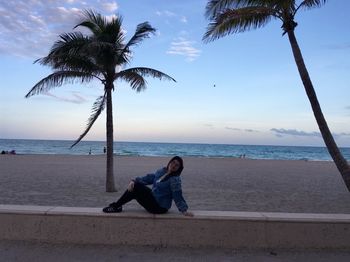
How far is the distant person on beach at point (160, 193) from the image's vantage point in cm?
582

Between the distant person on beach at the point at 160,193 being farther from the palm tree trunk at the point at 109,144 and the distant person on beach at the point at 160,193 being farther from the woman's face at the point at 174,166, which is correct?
the palm tree trunk at the point at 109,144

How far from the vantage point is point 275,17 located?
9336 millimetres

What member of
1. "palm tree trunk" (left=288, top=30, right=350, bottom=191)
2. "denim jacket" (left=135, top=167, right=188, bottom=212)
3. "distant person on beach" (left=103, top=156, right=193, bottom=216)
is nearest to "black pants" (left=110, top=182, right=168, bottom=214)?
"distant person on beach" (left=103, top=156, right=193, bottom=216)

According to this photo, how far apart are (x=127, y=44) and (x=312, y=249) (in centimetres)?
921

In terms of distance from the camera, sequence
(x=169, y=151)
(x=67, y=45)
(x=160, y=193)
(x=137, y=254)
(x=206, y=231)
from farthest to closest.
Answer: (x=169, y=151), (x=67, y=45), (x=160, y=193), (x=206, y=231), (x=137, y=254)

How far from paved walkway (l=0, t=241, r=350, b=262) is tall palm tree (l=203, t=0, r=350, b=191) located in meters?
3.20

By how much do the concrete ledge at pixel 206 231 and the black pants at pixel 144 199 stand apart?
0.14m

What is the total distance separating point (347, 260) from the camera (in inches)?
210

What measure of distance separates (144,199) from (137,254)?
0.78 m

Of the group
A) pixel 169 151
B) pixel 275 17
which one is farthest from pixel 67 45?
pixel 169 151

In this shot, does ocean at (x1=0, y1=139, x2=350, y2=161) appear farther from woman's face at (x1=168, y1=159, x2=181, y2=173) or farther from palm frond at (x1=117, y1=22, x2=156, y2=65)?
woman's face at (x1=168, y1=159, x2=181, y2=173)

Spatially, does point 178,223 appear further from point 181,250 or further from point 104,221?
point 104,221

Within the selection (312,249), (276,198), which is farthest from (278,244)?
(276,198)

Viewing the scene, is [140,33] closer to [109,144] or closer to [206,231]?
[109,144]
